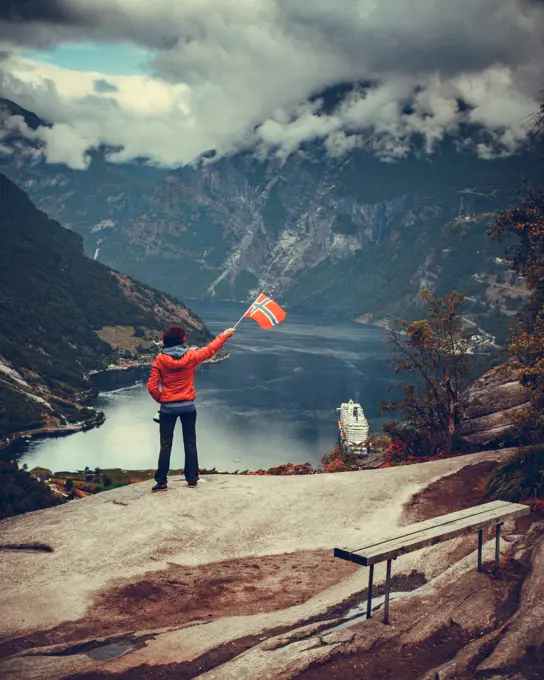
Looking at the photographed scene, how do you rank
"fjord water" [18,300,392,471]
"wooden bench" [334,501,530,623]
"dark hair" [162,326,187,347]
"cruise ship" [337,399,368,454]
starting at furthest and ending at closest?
"cruise ship" [337,399,368,454] < "fjord water" [18,300,392,471] < "dark hair" [162,326,187,347] < "wooden bench" [334,501,530,623]

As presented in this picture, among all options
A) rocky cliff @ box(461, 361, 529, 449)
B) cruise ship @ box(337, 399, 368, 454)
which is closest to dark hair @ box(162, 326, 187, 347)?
rocky cliff @ box(461, 361, 529, 449)

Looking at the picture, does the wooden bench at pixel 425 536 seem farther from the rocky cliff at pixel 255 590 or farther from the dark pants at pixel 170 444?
the dark pants at pixel 170 444

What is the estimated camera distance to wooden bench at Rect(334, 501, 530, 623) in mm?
10492

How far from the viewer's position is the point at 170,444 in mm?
15789

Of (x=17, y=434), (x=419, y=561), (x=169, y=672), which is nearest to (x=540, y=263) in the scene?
(x=419, y=561)

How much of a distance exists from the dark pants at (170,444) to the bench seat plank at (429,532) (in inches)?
212

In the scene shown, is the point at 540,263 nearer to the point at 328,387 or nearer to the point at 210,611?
the point at 210,611

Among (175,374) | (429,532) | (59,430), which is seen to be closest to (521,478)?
(429,532)

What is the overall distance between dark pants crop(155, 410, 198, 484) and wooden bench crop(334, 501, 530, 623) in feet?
17.7

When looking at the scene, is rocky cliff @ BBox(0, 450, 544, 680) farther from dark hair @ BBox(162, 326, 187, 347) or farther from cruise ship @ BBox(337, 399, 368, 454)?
cruise ship @ BBox(337, 399, 368, 454)

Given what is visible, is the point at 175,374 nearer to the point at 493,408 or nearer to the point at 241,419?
the point at 493,408

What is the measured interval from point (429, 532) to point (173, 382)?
6.28m

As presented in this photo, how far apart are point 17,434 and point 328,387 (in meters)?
65.1

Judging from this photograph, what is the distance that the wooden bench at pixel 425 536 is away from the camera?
10.5 meters
